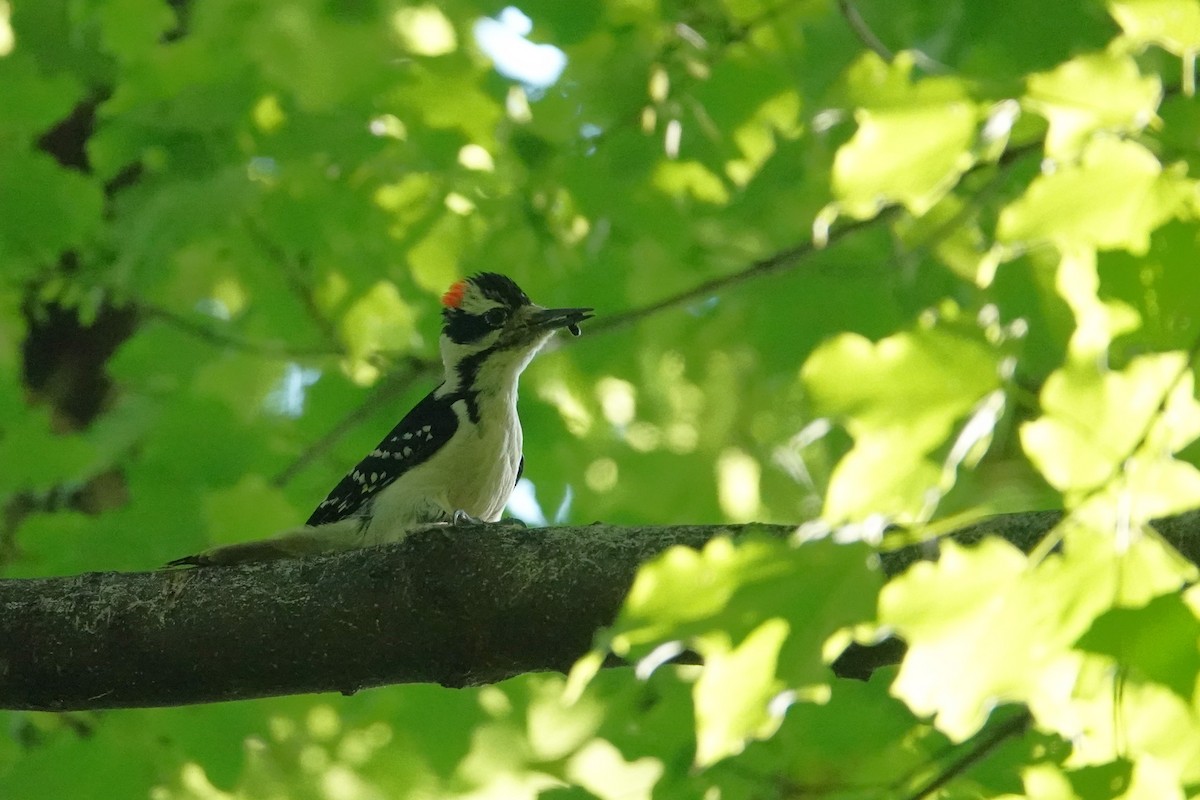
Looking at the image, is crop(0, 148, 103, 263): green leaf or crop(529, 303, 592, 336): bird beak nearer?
crop(0, 148, 103, 263): green leaf

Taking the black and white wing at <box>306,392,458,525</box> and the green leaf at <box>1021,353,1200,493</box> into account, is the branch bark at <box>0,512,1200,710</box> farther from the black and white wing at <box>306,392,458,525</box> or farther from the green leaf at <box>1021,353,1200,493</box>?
the black and white wing at <box>306,392,458,525</box>

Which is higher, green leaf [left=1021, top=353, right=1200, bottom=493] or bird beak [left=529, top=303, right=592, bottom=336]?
green leaf [left=1021, top=353, right=1200, bottom=493]

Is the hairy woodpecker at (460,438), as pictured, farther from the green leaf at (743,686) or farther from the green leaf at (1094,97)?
the green leaf at (1094,97)

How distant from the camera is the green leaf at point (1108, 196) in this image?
4.84 feet

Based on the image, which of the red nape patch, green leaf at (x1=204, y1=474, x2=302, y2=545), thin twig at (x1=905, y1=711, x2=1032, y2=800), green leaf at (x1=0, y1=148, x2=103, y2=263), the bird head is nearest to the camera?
thin twig at (x1=905, y1=711, x2=1032, y2=800)

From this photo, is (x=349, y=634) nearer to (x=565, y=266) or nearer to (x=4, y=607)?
(x=4, y=607)

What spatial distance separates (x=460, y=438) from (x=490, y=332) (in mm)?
498

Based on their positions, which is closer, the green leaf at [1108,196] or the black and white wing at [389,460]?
the green leaf at [1108,196]

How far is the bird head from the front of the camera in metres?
4.50

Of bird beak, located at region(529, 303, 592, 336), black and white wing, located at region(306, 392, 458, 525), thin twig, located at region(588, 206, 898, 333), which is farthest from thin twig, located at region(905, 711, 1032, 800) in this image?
black and white wing, located at region(306, 392, 458, 525)

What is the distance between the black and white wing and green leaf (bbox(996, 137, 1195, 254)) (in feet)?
9.68

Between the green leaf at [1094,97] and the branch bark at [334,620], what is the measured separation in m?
1.20

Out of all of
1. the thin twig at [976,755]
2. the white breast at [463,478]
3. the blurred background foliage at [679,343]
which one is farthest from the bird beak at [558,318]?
the thin twig at [976,755]

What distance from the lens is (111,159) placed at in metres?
4.04
